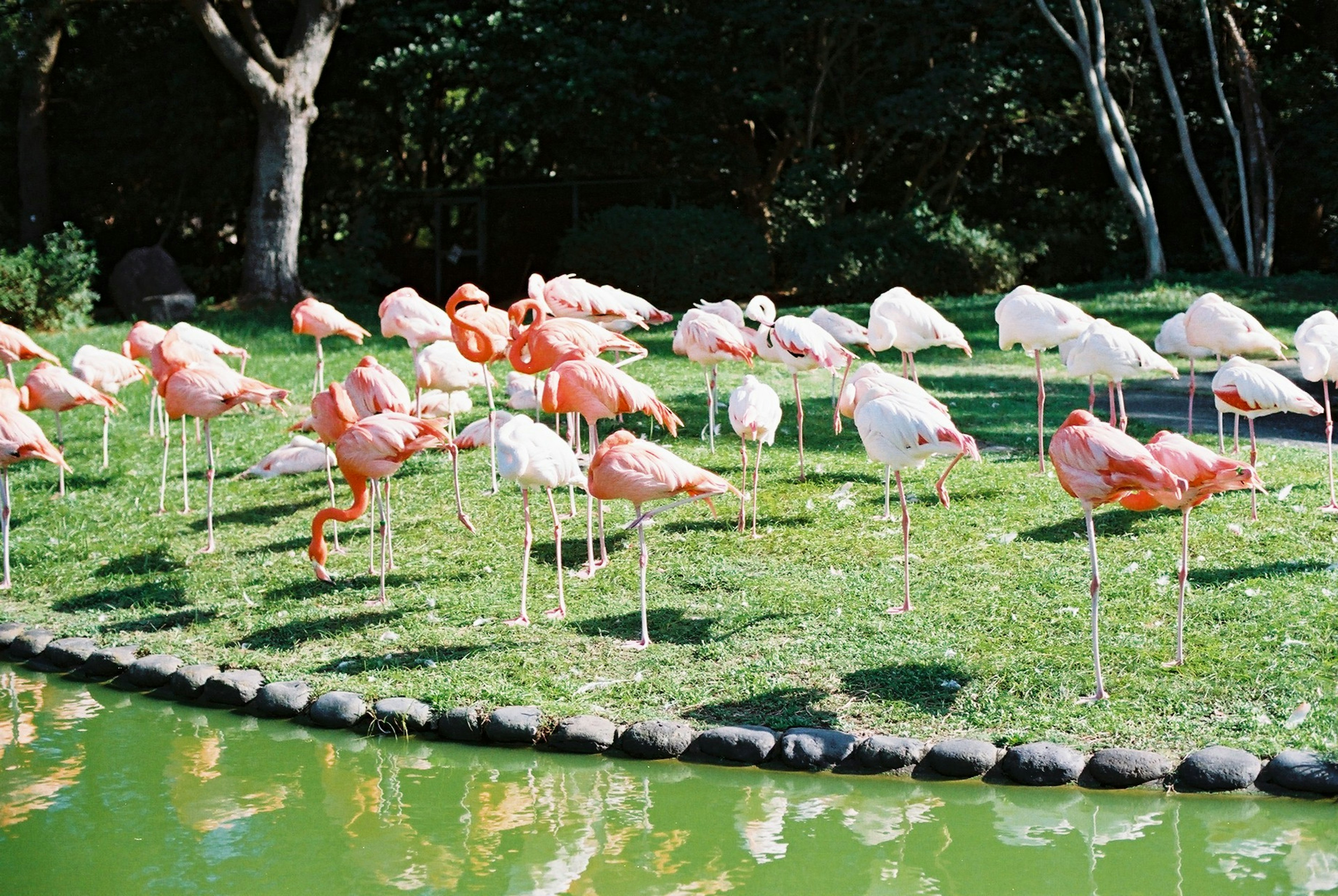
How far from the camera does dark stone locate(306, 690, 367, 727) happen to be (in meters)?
5.72

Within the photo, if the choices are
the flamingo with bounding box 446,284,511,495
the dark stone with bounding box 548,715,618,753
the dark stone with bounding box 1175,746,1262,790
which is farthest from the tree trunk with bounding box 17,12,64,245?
the dark stone with bounding box 1175,746,1262,790

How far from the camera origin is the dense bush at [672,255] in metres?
18.3

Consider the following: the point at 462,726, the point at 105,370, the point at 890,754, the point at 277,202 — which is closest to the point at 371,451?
the point at 462,726

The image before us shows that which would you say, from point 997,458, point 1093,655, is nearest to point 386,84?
point 997,458

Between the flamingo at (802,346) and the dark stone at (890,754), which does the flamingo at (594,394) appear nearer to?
the flamingo at (802,346)

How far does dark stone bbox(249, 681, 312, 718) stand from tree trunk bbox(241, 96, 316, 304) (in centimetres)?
1340

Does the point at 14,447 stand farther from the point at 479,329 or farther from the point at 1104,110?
the point at 1104,110

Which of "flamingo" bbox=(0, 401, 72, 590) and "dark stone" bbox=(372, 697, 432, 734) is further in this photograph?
"flamingo" bbox=(0, 401, 72, 590)

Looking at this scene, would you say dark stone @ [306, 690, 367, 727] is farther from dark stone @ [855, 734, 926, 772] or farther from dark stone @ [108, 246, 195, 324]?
dark stone @ [108, 246, 195, 324]

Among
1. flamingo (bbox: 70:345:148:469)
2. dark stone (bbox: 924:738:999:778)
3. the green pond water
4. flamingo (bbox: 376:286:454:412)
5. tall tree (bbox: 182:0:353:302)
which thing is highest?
tall tree (bbox: 182:0:353:302)

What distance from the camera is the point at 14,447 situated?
7.04 metres

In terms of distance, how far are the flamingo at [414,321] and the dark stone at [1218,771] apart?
5059 mm

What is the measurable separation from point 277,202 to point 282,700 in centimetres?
1381

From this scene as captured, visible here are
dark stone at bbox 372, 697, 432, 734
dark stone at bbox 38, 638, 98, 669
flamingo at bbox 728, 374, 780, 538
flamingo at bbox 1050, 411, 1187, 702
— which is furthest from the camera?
flamingo at bbox 728, 374, 780, 538
